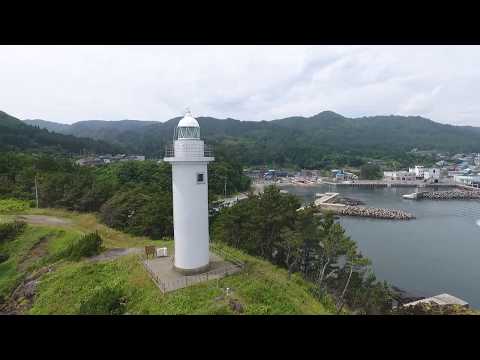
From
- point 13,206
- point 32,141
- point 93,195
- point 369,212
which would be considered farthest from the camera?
point 32,141

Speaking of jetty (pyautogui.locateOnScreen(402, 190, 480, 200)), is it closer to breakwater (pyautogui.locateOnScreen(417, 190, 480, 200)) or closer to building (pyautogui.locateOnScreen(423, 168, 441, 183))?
breakwater (pyautogui.locateOnScreen(417, 190, 480, 200))

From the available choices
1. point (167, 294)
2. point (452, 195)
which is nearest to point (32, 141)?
point (167, 294)

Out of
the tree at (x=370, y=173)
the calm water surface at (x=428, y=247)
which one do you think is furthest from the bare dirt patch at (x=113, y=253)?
the tree at (x=370, y=173)

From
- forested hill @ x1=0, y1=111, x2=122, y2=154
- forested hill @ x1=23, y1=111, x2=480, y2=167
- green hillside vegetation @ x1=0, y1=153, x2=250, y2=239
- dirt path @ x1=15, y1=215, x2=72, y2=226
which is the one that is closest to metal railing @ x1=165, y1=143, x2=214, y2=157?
green hillside vegetation @ x1=0, y1=153, x2=250, y2=239

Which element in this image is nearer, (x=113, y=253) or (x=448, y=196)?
(x=113, y=253)

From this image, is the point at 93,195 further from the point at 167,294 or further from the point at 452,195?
the point at 452,195
